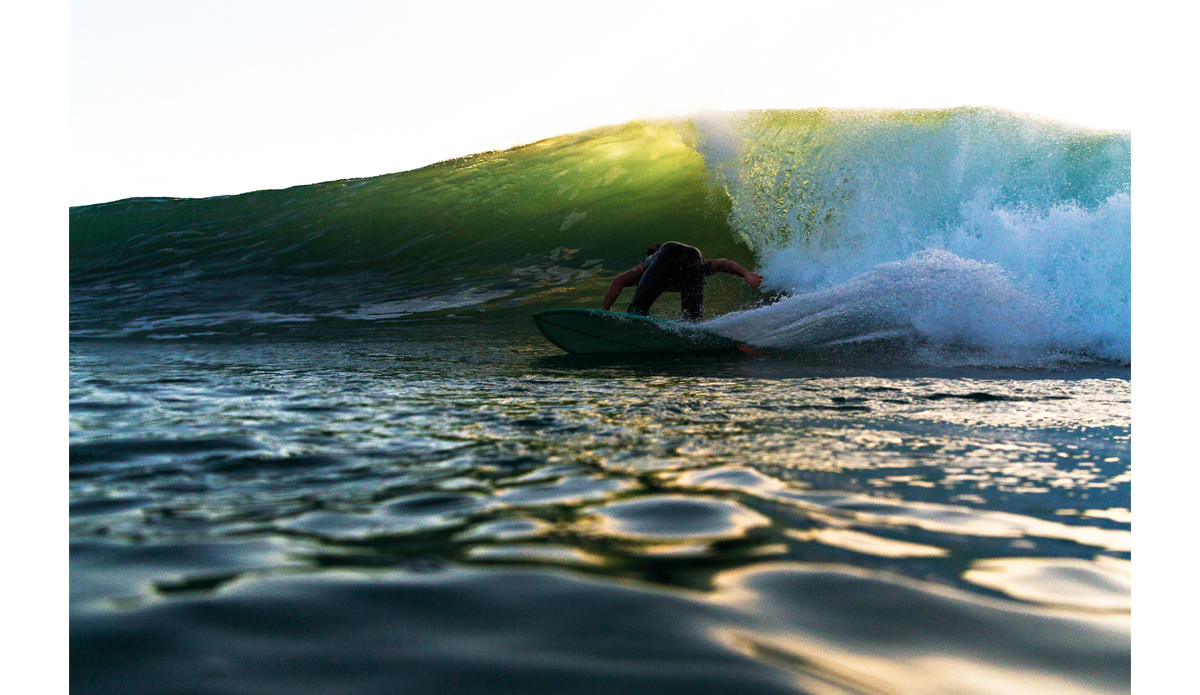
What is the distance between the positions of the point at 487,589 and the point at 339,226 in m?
19.9

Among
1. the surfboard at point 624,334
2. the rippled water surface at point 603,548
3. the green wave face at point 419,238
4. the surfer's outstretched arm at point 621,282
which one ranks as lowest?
the rippled water surface at point 603,548

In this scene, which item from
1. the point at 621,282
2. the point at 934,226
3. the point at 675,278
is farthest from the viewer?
the point at 934,226

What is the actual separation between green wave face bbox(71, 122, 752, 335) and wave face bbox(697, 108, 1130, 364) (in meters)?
1.41

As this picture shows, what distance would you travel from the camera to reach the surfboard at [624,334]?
7051 millimetres

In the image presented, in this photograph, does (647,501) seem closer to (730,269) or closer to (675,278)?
(675,278)

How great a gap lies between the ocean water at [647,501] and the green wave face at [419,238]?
203 inches

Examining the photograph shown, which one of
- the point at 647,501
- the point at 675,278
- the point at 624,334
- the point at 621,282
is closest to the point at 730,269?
the point at 675,278

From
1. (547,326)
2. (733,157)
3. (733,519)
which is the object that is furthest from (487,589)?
(733,157)

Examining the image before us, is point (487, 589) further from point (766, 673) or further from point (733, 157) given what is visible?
point (733, 157)

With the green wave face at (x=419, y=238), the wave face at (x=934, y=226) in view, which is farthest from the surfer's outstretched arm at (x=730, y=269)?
the green wave face at (x=419, y=238)

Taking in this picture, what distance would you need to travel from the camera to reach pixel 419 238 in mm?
18484

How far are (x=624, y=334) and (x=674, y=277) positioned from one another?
4.10 feet

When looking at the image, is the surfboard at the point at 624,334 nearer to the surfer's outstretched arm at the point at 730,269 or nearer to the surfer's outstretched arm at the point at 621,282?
the surfer's outstretched arm at the point at 621,282

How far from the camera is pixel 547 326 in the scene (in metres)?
7.29
